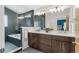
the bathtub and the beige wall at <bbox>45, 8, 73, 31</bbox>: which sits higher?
the beige wall at <bbox>45, 8, 73, 31</bbox>

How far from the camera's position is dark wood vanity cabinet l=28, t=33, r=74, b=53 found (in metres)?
1.41

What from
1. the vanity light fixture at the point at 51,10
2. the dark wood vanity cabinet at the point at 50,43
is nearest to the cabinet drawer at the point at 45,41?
the dark wood vanity cabinet at the point at 50,43

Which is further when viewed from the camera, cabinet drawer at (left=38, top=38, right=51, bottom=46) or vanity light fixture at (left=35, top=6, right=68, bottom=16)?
cabinet drawer at (left=38, top=38, right=51, bottom=46)

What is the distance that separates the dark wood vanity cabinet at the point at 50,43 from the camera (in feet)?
4.61

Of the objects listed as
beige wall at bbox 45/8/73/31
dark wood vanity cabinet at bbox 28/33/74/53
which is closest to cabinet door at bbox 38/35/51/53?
dark wood vanity cabinet at bbox 28/33/74/53

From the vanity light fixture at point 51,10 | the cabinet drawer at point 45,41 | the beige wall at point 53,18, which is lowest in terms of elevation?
the cabinet drawer at point 45,41

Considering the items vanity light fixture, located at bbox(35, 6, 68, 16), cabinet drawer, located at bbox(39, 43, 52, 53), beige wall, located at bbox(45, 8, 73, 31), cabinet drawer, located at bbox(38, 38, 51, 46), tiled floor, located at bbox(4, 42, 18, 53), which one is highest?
vanity light fixture, located at bbox(35, 6, 68, 16)

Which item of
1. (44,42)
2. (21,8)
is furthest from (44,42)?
(21,8)

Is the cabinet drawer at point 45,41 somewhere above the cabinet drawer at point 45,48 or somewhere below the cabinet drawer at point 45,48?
above

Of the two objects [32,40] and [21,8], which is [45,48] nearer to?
[32,40]

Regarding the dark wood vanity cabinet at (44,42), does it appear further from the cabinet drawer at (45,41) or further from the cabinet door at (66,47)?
the cabinet door at (66,47)

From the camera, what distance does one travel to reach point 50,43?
5.08 feet

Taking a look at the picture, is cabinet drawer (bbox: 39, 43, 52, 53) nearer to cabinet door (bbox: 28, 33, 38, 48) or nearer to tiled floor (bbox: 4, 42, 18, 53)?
cabinet door (bbox: 28, 33, 38, 48)

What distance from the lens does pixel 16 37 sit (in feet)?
4.82
